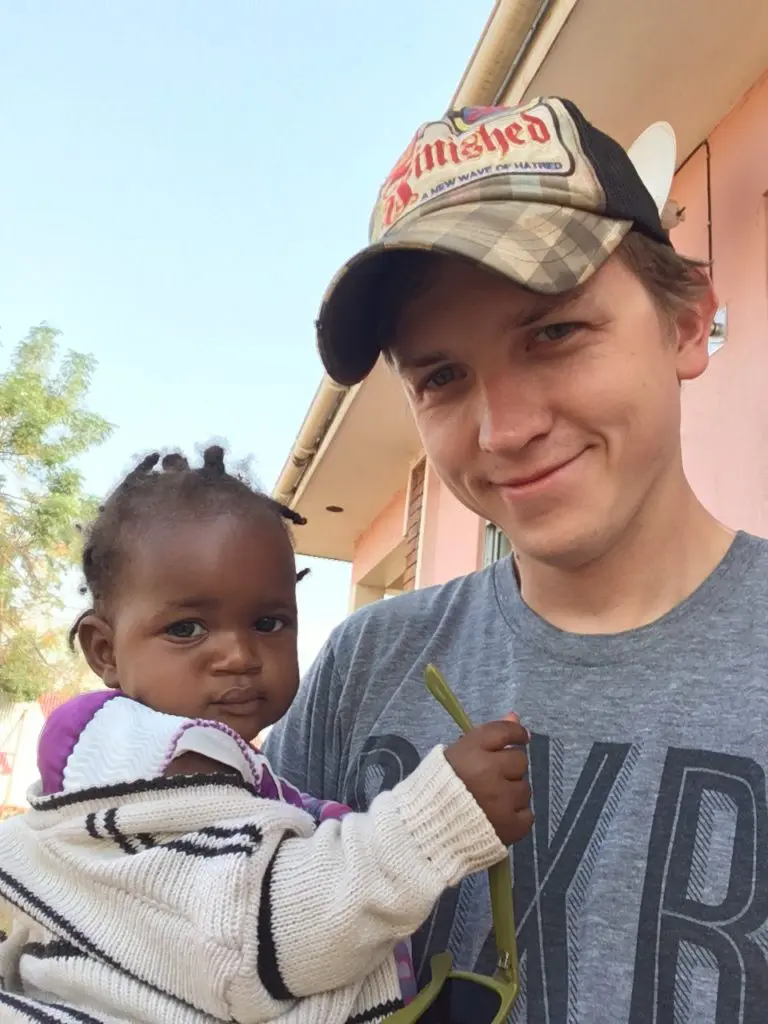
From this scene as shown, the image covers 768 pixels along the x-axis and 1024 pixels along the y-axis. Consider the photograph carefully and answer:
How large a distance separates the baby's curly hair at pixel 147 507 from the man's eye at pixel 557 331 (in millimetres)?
670

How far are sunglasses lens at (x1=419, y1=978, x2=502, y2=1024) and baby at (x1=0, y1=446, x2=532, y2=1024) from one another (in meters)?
0.08

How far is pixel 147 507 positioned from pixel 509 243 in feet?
2.75

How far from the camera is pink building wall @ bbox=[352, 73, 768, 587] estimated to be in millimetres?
3363

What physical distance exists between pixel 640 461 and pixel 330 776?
803mm

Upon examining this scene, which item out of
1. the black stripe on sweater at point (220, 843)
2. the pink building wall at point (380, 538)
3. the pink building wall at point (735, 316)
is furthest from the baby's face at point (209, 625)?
the pink building wall at point (380, 538)

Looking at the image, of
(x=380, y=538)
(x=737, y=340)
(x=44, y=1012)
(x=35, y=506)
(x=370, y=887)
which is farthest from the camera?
(x=35, y=506)

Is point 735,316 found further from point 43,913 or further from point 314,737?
point 43,913

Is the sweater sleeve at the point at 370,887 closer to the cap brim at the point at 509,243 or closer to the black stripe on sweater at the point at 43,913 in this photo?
the black stripe on sweater at the point at 43,913

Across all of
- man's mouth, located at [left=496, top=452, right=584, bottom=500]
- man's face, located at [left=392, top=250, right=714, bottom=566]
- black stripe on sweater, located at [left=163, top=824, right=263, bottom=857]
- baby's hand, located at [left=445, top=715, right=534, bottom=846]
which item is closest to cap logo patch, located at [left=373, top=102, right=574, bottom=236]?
man's face, located at [left=392, top=250, right=714, bottom=566]

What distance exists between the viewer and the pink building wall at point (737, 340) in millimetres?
3359

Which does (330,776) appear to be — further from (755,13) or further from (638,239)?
(755,13)

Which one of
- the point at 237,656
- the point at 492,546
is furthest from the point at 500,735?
the point at 492,546

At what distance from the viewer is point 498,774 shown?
3.35 ft

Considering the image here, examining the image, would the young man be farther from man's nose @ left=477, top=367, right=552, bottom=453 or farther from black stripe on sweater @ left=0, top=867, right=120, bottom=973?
black stripe on sweater @ left=0, top=867, right=120, bottom=973
